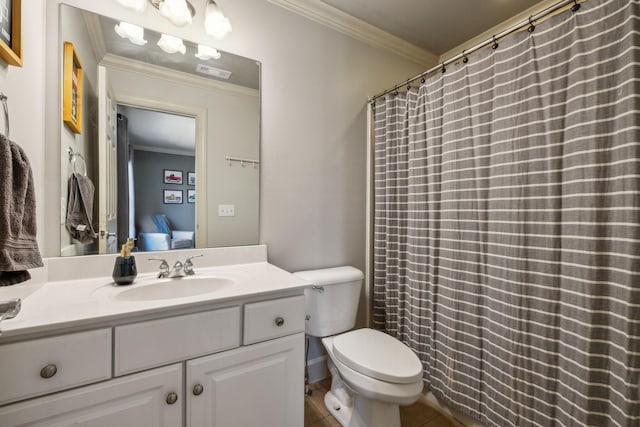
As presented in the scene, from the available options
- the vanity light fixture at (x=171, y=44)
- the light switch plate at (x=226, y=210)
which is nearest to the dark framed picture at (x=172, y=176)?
the light switch plate at (x=226, y=210)

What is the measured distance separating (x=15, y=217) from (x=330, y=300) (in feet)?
4.29

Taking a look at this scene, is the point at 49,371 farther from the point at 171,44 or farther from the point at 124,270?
the point at 171,44

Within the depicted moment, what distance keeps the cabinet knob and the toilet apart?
2.28 feet

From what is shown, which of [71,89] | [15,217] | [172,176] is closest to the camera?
[15,217]

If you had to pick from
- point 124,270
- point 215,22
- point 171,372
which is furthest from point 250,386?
point 215,22

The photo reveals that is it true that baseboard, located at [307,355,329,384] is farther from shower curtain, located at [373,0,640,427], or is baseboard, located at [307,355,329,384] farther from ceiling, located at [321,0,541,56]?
ceiling, located at [321,0,541,56]

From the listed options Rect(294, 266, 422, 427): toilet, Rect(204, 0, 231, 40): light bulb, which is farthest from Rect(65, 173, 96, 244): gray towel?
Rect(294, 266, 422, 427): toilet

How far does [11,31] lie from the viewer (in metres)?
0.84

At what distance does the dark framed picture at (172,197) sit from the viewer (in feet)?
4.51

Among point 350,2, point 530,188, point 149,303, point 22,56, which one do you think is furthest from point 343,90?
point 149,303

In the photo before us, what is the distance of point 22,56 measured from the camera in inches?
36.2

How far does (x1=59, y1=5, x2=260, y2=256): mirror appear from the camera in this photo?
1207mm

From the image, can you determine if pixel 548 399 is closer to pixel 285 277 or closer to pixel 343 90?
pixel 285 277

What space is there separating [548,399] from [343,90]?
1.91m
